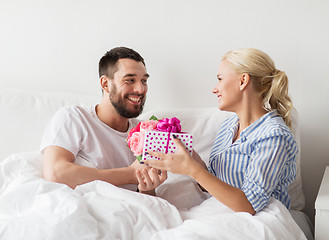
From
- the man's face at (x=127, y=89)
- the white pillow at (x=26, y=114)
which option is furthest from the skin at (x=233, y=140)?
the white pillow at (x=26, y=114)

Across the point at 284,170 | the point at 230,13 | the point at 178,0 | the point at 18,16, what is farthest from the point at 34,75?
the point at 284,170

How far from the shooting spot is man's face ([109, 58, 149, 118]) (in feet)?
6.36

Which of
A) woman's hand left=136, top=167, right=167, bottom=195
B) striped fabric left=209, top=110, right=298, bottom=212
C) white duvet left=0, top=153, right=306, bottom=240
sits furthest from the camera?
woman's hand left=136, top=167, right=167, bottom=195

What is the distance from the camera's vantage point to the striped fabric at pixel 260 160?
59.7 inches

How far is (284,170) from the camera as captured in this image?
5.23 ft

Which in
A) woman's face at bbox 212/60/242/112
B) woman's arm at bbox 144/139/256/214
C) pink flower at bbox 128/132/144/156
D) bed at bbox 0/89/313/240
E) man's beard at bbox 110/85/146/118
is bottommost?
bed at bbox 0/89/313/240

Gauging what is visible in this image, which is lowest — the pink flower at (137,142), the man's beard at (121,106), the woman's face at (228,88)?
the pink flower at (137,142)

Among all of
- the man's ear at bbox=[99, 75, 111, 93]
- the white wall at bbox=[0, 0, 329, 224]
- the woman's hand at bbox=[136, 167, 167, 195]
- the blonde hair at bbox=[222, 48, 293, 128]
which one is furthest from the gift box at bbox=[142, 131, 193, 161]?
the white wall at bbox=[0, 0, 329, 224]

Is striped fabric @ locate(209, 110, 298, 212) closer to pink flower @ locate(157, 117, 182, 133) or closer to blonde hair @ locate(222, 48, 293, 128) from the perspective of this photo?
blonde hair @ locate(222, 48, 293, 128)

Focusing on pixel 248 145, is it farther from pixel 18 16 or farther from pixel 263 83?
pixel 18 16

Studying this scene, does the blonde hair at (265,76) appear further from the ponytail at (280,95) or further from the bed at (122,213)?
the bed at (122,213)

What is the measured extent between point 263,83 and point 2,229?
42.2 inches

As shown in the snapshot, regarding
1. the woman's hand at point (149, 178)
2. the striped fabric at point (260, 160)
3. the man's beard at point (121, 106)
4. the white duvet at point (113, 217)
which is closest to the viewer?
the white duvet at point (113, 217)

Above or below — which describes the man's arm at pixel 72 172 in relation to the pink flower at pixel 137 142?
below
